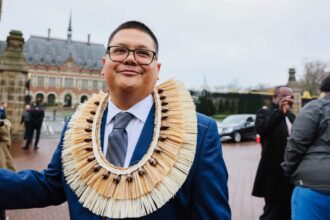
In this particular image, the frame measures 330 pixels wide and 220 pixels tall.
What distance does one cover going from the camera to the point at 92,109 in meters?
1.85

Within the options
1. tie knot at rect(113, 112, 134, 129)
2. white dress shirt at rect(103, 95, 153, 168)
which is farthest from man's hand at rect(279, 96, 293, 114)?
tie knot at rect(113, 112, 134, 129)

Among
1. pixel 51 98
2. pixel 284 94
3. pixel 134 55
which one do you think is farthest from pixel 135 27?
pixel 51 98

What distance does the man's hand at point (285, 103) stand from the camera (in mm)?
3724

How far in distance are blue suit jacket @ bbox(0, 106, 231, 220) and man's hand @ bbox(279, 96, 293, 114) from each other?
2.35 m

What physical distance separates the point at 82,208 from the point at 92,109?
548mm

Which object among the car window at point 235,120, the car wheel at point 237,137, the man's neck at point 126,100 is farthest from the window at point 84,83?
the man's neck at point 126,100

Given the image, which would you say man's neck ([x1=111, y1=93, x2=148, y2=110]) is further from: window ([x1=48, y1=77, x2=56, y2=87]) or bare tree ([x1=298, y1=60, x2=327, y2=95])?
window ([x1=48, y1=77, x2=56, y2=87])

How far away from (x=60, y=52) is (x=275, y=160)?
70941 mm

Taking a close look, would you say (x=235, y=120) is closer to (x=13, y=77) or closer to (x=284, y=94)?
(x=13, y=77)

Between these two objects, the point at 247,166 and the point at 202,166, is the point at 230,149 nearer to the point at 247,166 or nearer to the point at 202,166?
the point at 247,166

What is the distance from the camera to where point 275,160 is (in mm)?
3877

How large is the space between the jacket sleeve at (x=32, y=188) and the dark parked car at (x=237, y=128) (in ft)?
46.8

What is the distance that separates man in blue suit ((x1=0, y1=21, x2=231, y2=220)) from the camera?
58.0 inches

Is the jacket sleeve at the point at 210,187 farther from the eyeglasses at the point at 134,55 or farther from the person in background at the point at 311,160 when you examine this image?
the person in background at the point at 311,160
